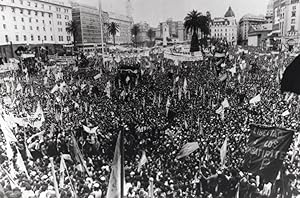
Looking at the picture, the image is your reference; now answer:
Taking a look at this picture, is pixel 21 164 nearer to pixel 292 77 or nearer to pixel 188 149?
pixel 188 149

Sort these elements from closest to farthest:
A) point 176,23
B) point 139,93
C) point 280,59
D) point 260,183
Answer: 1. point 260,183
2. point 176,23
3. point 280,59
4. point 139,93

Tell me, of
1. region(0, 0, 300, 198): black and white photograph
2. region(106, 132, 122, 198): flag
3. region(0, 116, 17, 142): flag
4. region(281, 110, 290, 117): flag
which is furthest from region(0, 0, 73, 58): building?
region(281, 110, 290, 117): flag

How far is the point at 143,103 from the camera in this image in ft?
13.1

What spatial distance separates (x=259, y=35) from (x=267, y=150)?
91.2 inches

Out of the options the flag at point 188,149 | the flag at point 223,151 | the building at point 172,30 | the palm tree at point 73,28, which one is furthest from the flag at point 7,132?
the flag at point 223,151

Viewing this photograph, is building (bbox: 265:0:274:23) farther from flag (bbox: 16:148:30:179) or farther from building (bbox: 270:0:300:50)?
flag (bbox: 16:148:30:179)

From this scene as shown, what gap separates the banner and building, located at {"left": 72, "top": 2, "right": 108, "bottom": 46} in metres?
2.11

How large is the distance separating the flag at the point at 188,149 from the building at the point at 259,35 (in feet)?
6.59

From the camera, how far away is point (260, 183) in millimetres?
2996

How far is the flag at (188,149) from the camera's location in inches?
121

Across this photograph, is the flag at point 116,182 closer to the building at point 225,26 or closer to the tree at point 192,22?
the tree at point 192,22

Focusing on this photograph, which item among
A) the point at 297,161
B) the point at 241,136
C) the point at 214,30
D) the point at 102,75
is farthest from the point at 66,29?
the point at 297,161

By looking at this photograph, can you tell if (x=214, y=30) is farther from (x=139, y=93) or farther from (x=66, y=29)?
(x=66, y=29)

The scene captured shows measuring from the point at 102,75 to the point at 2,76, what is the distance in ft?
5.06
